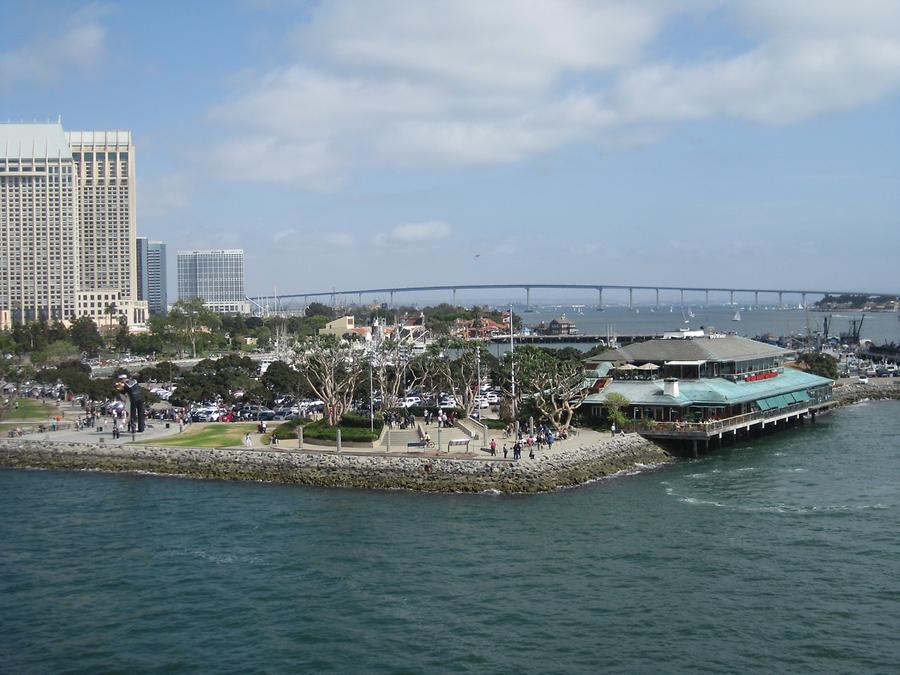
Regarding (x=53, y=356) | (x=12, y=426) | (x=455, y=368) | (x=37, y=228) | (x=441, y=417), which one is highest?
(x=37, y=228)

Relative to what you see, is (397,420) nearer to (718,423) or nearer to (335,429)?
(335,429)

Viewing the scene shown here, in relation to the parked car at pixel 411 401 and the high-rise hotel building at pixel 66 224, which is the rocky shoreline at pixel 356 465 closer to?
the parked car at pixel 411 401

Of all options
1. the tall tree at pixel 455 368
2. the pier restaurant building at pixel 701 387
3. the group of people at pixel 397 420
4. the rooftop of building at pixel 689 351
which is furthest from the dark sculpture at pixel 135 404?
the rooftop of building at pixel 689 351

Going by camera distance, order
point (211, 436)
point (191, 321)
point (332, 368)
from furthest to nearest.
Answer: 1. point (191, 321)
2. point (332, 368)
3. point (211, 436)

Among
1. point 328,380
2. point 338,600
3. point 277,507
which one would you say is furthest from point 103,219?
point 338,600

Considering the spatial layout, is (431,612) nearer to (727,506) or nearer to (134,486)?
(727,506)

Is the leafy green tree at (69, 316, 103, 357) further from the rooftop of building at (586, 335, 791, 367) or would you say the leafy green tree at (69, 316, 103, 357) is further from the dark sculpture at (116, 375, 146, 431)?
the rooftop of building at (586, 335, 791, 367)

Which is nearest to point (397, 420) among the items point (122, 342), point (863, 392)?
point (863, 392)
